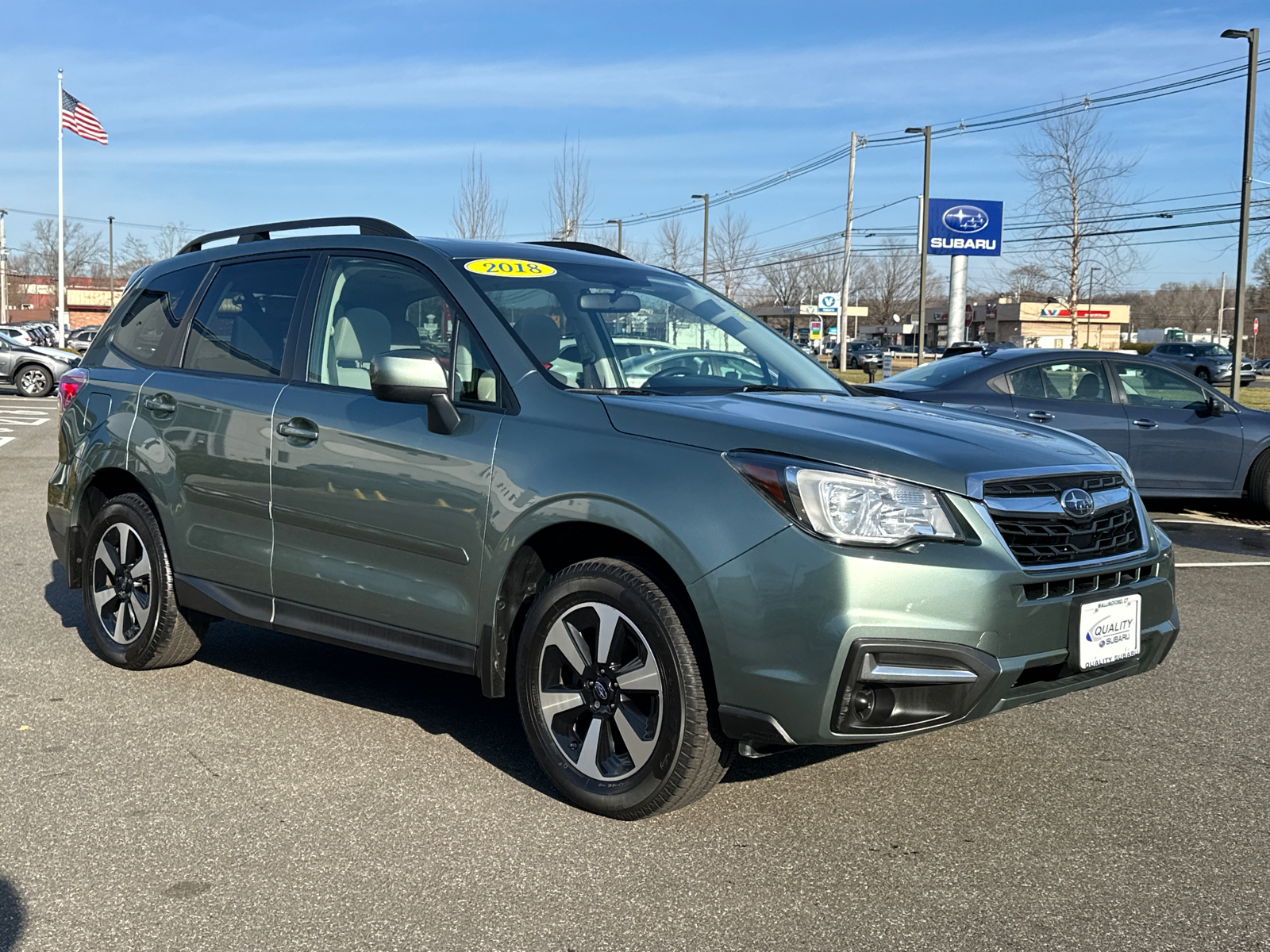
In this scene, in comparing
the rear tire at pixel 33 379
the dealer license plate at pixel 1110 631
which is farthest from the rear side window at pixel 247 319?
the rear tire at pixel 33 379

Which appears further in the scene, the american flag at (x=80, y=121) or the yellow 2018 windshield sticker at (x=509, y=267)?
the american flag at (x=80, y=121)

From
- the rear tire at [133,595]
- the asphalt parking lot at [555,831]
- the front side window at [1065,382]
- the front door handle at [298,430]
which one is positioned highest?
the front side window at [1065,382]

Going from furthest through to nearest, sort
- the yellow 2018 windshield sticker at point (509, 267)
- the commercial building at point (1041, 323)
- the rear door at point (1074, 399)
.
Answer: the commercial building at point (1041, 323) < the rear door at point (1074, 399) < the yellow 2018 windshield sticker at point (509, 267)

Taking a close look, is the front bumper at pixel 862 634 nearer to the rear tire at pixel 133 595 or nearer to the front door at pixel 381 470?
the front door at pixel 381 470

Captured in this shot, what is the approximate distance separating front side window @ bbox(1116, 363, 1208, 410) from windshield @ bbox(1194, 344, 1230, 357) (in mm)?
47893

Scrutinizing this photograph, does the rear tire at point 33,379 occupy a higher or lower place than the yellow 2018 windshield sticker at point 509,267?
lower

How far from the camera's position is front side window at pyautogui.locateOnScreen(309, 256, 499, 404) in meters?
4.41

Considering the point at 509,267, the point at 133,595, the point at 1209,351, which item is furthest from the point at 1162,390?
the point at 1209,351

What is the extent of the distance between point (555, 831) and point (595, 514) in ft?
3.11

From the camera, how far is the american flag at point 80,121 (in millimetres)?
39156

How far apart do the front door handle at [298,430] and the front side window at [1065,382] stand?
25.1 feet

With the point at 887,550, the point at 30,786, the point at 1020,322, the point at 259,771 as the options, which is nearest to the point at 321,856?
the point at 259,771

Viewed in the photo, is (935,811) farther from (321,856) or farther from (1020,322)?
(1020,322)

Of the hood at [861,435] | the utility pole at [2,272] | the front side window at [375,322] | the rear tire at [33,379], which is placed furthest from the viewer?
the utility pole at [2,272]
